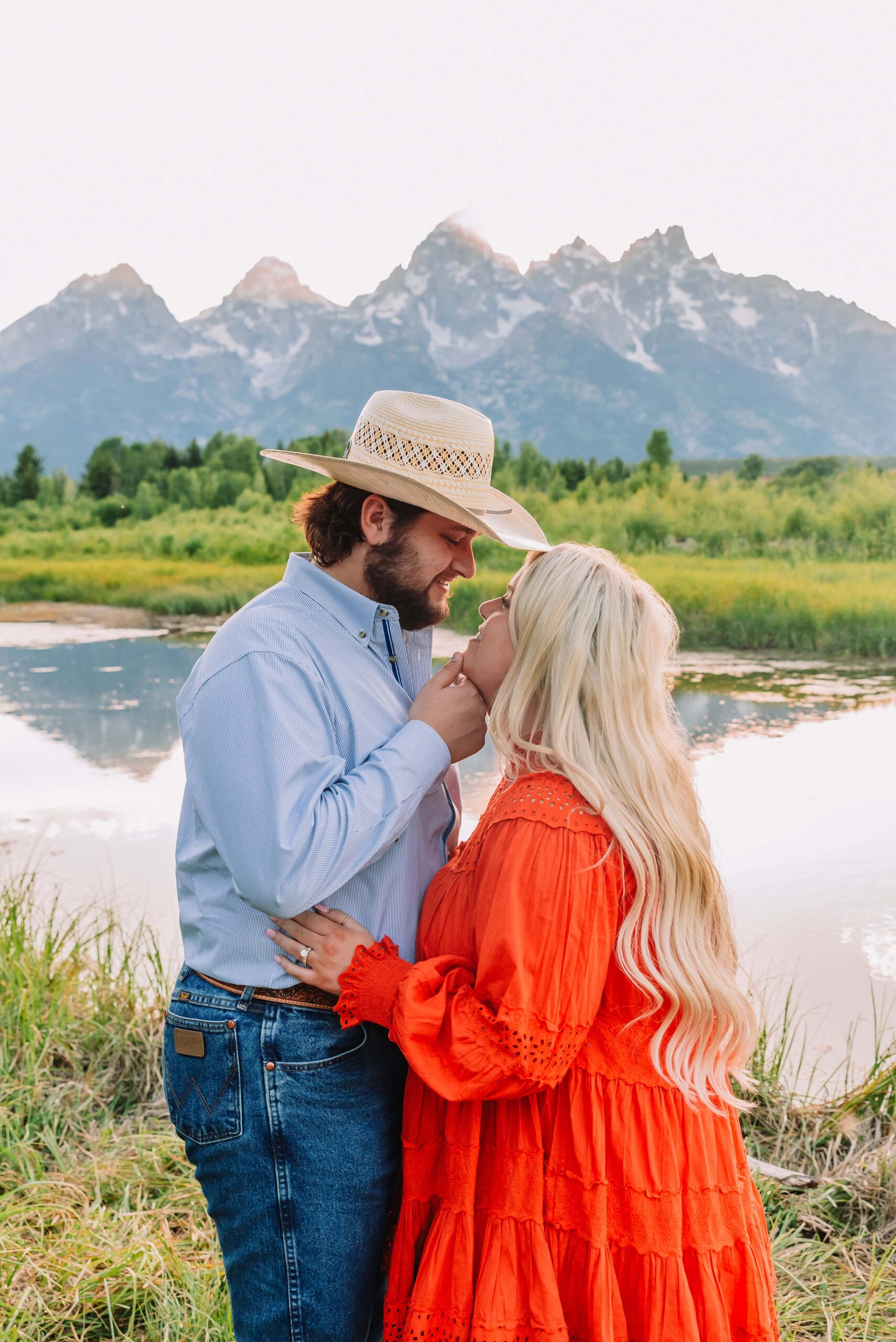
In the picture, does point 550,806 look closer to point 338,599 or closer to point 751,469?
point 338,599

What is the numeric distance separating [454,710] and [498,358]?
27160 millimetres

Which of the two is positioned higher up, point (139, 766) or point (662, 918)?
point (662, 918)

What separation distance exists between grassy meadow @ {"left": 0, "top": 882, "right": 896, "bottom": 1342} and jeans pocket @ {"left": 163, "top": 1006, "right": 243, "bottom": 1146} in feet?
2.40

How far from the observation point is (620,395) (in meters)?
27.3

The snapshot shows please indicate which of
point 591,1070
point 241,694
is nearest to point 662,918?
point 591,1070

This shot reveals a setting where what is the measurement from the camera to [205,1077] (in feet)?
3.82

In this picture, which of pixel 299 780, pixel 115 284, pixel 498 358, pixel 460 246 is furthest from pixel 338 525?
pixel 115 284

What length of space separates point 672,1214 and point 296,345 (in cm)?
3276

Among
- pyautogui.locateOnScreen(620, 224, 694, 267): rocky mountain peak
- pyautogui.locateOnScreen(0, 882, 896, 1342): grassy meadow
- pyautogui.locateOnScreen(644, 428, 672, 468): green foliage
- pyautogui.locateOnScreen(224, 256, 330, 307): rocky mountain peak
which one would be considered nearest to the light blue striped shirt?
pyautogui.locateOnScreen(0, 882, 896, 1342): grassy meadow

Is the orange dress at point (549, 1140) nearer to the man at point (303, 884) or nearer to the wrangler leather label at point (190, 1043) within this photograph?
the man at point (303, 884)

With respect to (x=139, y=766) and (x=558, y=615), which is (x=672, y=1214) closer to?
(x=558, y=615)

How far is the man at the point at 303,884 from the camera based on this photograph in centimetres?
107

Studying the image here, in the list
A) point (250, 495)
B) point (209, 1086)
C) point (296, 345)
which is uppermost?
point (296, 345)

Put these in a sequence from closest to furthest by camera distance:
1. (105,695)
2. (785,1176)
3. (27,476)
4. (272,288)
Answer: (785,1176) → (105,695) → (27,476) → (272,288)
